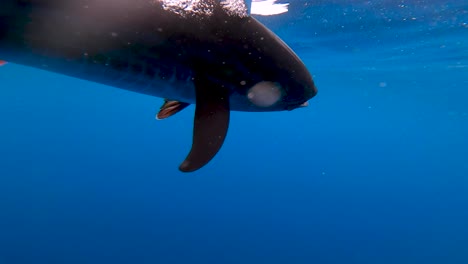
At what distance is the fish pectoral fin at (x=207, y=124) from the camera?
10.2 feet

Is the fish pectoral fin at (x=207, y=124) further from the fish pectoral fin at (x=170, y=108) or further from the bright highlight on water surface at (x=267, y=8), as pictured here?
the bright highlight on water surface at (x=267, y=8)

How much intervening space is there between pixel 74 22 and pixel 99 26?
0.56ft

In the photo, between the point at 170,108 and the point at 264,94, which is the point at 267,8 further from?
the point at 264,94

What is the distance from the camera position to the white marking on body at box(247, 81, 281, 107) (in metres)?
3.75

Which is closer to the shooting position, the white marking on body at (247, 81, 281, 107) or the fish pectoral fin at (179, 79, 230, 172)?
the fish pectoral fin at (179, 79, 230, 172)

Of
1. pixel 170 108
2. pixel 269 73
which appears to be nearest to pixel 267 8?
pixel 170 108

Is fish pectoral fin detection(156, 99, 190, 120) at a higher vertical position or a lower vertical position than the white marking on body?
lower

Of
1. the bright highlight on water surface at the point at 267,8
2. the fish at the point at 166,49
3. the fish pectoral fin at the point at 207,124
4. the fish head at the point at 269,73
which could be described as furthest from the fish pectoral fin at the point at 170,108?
the bright highlight on water surface at the point at 267,8

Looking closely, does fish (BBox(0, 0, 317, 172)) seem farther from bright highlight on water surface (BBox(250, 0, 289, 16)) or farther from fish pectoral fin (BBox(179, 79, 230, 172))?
bright highlight on water surface (BBox(250, 0, 289, 16))

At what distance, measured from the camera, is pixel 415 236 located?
108 feet

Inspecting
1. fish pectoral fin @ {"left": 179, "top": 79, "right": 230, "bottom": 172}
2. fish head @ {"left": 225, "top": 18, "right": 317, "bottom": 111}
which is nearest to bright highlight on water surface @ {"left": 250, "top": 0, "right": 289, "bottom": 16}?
fish head @ {"left": 225, "top": 18, "right": 317, "bottom": 111}

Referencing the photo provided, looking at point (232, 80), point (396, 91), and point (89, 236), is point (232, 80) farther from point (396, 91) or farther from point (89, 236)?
point (396, 91)

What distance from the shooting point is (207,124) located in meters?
3.22

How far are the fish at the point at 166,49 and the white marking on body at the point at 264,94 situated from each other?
0.01 m
